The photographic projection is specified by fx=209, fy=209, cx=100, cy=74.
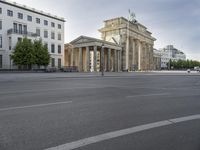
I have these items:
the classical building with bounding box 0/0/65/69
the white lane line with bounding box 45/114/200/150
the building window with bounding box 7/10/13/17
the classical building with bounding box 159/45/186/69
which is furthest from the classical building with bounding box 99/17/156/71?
the white lane line with bounding box 45/114/200/150

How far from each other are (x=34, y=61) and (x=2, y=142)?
4580 cm

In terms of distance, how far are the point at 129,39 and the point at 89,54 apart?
2287 cm

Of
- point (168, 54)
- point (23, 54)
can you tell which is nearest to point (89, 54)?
point (23, 54)

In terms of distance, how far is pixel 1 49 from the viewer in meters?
48.1

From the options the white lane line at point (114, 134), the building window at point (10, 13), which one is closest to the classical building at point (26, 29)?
the building window at point (10, 13)

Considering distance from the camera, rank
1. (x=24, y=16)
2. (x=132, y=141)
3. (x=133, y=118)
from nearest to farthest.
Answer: (x=132, y=141), (x=133, y=118), (x=24, y=16)

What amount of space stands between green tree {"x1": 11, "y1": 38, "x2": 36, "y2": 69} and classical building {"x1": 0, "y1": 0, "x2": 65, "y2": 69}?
3475mm

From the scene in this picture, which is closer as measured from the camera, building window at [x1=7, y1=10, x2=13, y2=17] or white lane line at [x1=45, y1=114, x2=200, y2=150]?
white lane line at [x1=45, y1=114, x2=200, y2=150]

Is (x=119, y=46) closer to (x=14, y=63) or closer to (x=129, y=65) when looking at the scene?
(x=129, y=65)

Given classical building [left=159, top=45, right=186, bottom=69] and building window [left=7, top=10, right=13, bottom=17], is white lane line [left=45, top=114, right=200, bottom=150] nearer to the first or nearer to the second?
building window [left=7, top=10, right=13, bottom=17]

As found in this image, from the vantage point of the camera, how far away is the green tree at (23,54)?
4572 centimetres

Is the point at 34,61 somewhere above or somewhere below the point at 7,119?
above

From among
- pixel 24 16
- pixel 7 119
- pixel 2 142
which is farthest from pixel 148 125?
pixel 24 16

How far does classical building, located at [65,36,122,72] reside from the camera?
6688cm
